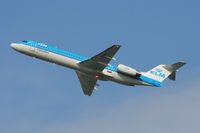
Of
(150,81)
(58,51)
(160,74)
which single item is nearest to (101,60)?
(58,51)

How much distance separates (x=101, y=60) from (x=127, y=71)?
3.62m

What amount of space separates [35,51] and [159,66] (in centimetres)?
1509

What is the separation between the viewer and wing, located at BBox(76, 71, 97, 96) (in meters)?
66.9

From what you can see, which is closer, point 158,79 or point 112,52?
point 112,52

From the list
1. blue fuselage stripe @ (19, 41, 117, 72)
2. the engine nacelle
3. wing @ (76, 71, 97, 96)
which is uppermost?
blue fuselage stripe @ (19, 41, 117, 72)

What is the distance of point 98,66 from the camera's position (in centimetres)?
6231

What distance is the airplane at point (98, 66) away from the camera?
61.9m

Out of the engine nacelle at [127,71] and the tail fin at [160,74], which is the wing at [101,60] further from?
the tail fin at [160,74]

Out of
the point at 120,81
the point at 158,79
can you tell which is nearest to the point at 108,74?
the point at 120,81

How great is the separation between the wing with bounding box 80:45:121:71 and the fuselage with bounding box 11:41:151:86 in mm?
637

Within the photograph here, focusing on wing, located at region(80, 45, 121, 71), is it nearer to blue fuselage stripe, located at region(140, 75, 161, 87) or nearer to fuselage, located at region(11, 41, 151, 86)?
fuselage, located at region(11, 41, 151, 86)

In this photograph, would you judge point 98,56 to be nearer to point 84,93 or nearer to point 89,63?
point 89,63

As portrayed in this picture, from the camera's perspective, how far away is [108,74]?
63.6 metres

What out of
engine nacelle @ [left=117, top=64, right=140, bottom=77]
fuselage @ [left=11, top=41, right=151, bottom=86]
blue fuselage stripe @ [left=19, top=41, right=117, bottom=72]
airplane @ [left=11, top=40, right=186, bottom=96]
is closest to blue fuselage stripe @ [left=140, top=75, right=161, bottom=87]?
airplane @ [left=11, top=40, right=186, bottom=96]
